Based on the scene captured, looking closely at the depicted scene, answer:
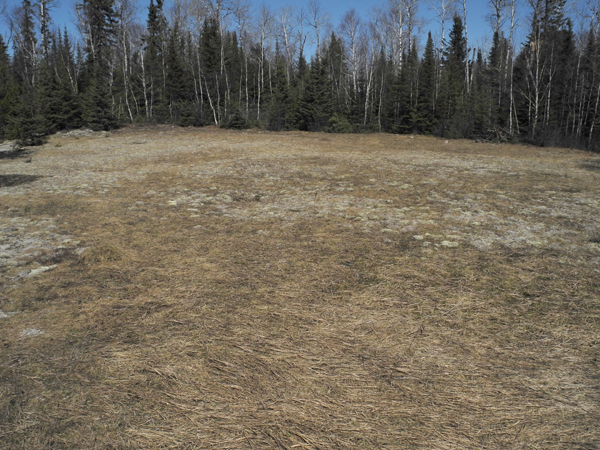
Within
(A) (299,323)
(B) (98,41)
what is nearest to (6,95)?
(A) (299,323)

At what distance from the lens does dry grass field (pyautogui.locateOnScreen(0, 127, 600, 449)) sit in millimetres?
2027

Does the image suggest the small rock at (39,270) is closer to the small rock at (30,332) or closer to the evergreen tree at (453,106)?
the small rock at (30,332)

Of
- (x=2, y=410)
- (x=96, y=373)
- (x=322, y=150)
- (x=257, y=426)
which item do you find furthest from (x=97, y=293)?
(x=322, y=150)

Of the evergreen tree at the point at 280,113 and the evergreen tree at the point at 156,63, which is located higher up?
the evergreen tree at the point at 156,63

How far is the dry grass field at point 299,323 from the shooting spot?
2027 mm

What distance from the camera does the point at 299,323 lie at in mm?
3020

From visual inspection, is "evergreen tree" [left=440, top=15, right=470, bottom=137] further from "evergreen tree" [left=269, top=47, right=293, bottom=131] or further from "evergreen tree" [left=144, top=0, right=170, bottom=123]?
"evergreen tree" [left=144, top=0, right=170, bottom=123]

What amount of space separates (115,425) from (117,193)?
6202mm

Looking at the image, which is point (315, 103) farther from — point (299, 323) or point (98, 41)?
point (299, 323)

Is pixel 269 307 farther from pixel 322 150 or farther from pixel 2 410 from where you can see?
pixel 322 150

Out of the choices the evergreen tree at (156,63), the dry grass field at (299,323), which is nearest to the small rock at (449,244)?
the dry grass field at (299,323)

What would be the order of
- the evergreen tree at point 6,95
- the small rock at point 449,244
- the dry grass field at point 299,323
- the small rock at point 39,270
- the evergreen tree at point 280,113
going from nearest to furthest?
1. the dry grass field at point 299,323
2. the small rock at point 39,270
3. the small rock at point 449,244
4. the evergreen tree at point 6,95
5. the evergreen tree at point 280,113

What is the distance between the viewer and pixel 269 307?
325cm

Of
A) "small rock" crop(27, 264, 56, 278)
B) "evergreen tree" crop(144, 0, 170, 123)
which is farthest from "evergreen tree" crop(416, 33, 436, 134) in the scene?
"small rock" crop(27, 264, 56, 278)
